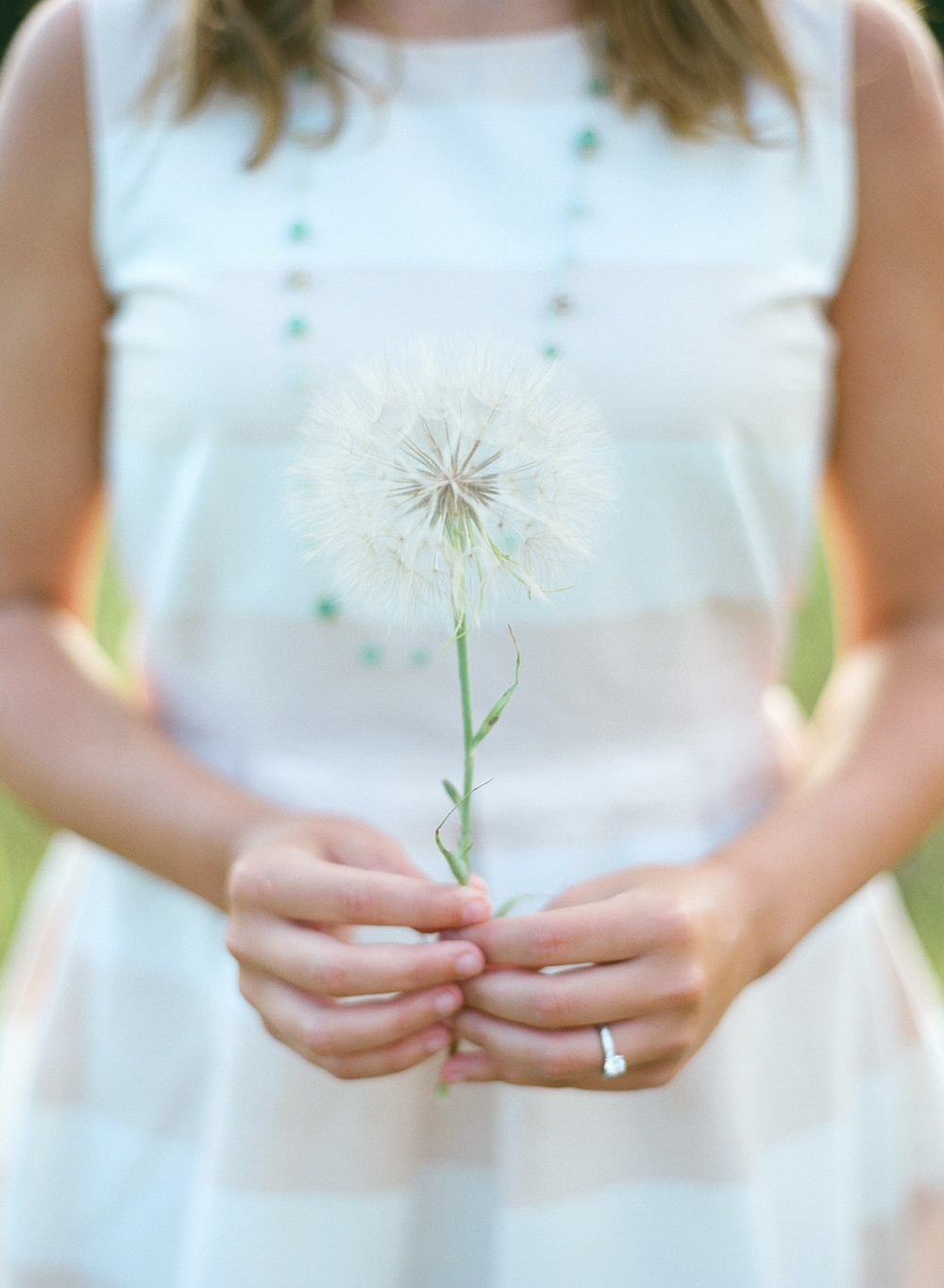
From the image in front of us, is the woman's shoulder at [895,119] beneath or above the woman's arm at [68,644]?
above

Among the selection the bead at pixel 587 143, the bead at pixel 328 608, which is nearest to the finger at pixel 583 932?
the bead at pixel 328 608

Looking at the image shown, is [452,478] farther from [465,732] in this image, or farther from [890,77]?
[890,77]

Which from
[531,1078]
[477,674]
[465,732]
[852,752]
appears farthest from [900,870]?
[465,732]

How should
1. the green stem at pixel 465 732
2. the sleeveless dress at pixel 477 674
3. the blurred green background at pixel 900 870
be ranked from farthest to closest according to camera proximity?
1. the blurred green background at pixel 900 870
2. the sleeveless dress at pixel 477 674
3. the green stem at pixel 465 732

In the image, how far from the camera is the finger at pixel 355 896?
672 millimetres

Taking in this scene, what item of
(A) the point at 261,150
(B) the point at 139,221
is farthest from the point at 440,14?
(B) the point at 139,221

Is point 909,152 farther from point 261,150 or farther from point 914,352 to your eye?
point 261,150

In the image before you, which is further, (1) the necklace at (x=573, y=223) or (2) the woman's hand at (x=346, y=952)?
(1) the necklace at (x=573, y=223)

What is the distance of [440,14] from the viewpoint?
3.19 ft

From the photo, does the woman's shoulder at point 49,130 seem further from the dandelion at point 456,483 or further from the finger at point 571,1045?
the finger at point 571,1045

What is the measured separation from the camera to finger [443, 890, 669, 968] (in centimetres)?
68

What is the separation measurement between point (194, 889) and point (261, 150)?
543 millimetres

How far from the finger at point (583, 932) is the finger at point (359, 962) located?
16mm

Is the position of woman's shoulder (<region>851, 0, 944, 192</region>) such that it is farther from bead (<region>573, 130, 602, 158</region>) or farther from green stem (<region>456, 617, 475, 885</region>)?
green stem (<region>456, 617, 475, 885</region>)
